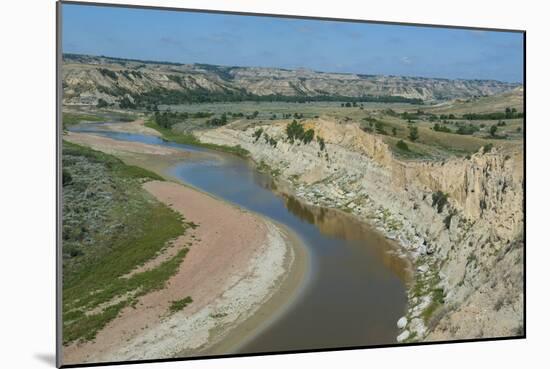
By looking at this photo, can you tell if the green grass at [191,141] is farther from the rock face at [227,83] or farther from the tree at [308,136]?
the tree at [308,136]

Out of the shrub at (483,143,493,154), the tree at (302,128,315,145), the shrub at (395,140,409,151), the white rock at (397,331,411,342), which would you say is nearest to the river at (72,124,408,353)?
the white rock at (397,331,411,342)

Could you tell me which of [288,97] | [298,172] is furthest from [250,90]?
[298,172]

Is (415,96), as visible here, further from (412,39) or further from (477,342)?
(477,342)

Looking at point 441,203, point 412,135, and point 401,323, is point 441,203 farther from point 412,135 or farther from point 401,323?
point 401,323

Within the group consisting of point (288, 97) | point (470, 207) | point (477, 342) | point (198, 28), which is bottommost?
point (477, 342)

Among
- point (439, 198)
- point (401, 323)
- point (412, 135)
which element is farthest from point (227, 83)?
point (401, 323)

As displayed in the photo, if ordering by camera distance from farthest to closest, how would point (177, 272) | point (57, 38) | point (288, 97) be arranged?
point (288, 97)
point (177, 272)
point (57, 38)
